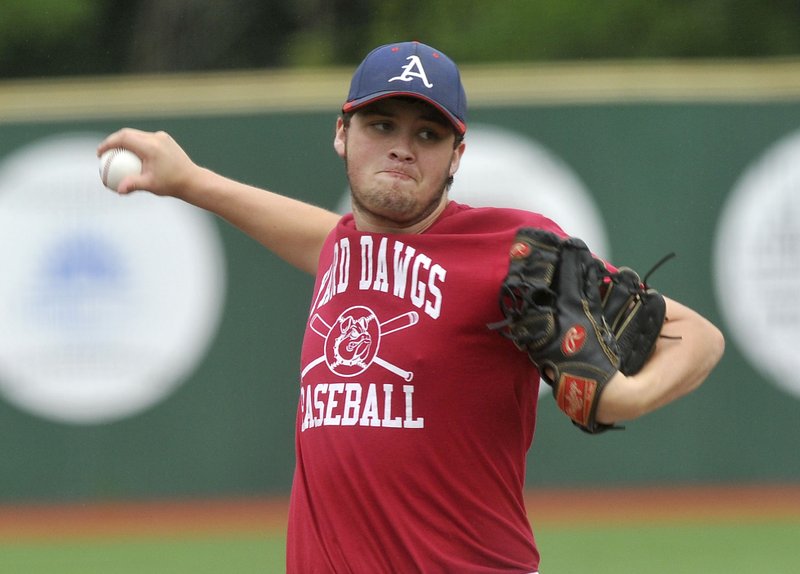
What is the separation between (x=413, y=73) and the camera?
3209mm

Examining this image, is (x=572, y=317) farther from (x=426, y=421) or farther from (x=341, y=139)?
(x=341, y=139)

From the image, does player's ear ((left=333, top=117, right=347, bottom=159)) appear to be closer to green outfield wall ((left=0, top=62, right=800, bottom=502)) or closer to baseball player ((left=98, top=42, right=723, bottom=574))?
baseball player ((left=98, top=42, right=723, bottom=574))

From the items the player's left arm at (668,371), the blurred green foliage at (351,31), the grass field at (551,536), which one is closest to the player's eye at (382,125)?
the player's left arm at (668,371)

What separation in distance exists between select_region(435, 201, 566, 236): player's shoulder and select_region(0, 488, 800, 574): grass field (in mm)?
4796

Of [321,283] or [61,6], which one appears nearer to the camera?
[321,283]

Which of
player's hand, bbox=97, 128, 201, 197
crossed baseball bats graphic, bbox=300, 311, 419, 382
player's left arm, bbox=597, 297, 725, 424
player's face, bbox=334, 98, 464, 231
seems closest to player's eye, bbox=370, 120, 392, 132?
player's face, bbox=334, 98, 464, 231

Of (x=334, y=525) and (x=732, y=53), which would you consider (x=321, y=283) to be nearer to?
(x=334, y=525)

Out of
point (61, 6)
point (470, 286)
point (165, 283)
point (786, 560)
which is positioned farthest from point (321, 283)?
point (61, 6)

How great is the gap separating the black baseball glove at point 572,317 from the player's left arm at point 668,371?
1.0 inches

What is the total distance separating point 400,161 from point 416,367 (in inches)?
19.5

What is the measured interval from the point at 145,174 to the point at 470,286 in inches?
40.7

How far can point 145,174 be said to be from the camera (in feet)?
11.9

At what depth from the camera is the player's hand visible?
363 cm

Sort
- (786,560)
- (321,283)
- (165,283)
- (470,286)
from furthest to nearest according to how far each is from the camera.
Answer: (165,283), (786,560), (321,283), (470,286)
